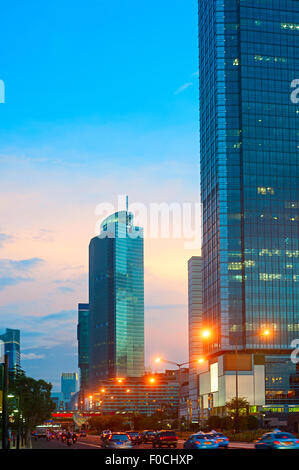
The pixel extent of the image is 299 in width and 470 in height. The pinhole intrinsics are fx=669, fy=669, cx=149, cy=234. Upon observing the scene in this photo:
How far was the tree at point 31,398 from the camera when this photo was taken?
127125 millimetres

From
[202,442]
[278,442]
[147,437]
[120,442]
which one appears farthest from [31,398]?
[278,442]

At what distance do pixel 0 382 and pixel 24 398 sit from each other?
5.95m

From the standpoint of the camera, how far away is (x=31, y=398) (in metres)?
129

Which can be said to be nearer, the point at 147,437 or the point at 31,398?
the point at 147,437

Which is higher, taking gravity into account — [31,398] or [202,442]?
[202,442]

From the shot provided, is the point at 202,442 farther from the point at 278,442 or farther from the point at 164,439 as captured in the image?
the point at 164,439

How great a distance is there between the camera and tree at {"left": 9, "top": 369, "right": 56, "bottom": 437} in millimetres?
127125

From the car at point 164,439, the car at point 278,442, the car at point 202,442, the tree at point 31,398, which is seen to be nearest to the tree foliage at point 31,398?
the tree at point 31,398

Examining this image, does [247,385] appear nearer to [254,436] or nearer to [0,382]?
[0,382]

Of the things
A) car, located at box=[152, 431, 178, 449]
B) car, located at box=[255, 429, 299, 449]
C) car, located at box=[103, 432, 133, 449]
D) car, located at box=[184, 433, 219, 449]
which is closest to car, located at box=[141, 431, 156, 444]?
car, located at box=[152, 431, 178, 449]

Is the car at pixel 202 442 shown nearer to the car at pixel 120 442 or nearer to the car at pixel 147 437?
the car at pixel 120 442

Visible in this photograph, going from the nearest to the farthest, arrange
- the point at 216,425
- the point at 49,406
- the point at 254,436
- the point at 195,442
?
1. the point at 195,442
2. the point at 254,436
3. the point at 216,425
4. the point at 49,406
